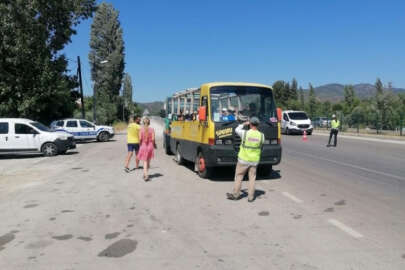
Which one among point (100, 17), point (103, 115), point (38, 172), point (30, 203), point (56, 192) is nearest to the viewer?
point (30, 203)

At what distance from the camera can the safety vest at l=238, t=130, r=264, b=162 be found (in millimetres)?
7215

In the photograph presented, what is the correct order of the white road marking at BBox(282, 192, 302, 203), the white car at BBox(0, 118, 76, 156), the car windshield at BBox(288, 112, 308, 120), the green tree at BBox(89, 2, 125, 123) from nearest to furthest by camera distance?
the white road marking at BBox(282, 192, 302, 203) → the white car at BBox(0, 118, 76, 156) → the car windshield at BBox(288, 112, 308, 120) → the green tree at BBox(89, 2, 125, 123)

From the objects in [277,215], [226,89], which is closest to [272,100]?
[226,89]

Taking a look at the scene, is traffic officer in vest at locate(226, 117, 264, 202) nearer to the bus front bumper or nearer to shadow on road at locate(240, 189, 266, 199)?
shadow on road at locate(240, 189, 266, 199)

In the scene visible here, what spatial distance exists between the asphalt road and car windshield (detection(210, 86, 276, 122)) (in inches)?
67.4

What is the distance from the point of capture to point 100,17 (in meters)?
54.9

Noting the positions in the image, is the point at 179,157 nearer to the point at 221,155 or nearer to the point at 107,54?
the point at 221,155

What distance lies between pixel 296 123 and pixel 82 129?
55.3 ft

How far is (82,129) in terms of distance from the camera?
83.4 feet

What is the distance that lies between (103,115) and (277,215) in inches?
1820

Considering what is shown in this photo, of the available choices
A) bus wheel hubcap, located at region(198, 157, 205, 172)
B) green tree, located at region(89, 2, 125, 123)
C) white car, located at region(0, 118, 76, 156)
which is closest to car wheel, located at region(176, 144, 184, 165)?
bus wheel hubcap, located at region(198, 157, 205, 172)

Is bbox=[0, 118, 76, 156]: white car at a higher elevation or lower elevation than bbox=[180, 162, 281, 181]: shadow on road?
higher

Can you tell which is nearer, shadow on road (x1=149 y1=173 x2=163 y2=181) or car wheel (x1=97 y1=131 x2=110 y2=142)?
shadow on road (x1=149 y1=173 x2=163 y2=181)

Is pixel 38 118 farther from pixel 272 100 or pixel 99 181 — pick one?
pixel 272 100
